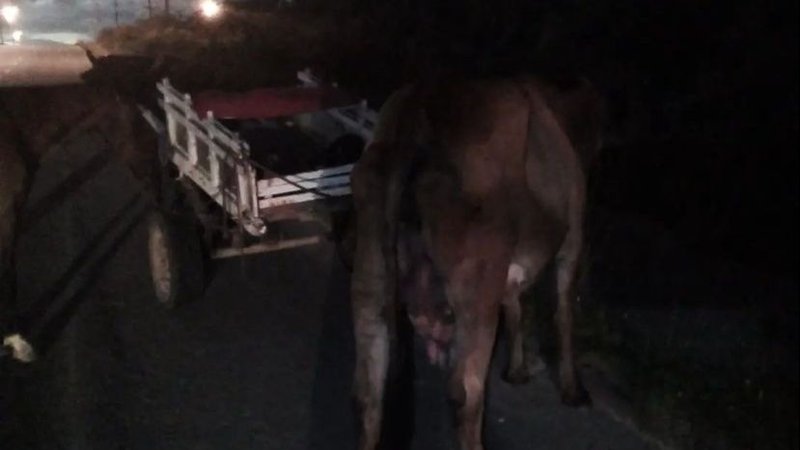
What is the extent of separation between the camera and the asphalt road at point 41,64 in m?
16.8

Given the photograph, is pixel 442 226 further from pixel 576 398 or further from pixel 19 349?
pixel 19 349

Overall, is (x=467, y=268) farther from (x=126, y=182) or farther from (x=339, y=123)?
(x=126, y=182)

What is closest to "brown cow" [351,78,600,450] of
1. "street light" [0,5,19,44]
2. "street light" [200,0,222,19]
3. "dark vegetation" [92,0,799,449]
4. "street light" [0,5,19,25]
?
"dark vegetation" [92,0,799,449]

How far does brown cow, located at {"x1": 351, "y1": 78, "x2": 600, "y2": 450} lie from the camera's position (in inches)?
156

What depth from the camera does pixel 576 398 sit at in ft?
17.0

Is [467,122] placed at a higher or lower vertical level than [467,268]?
higher

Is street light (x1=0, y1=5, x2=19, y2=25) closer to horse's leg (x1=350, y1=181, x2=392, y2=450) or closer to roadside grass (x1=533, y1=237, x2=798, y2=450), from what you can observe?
roadside grass (x1=533, y1=237, x2=798, y2=450)

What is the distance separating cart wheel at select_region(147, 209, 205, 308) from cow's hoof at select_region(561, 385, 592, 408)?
8.77ft

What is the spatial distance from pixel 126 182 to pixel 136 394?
5.70 m

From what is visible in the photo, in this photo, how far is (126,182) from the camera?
1073 cm

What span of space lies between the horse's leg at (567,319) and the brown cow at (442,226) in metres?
0.79

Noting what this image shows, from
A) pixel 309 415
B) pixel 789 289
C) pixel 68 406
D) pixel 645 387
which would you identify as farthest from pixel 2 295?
pixel 789 289

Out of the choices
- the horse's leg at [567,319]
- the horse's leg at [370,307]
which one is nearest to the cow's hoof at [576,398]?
the horse's leg at [567,319]

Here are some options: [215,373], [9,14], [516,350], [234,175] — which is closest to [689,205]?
[516,350]
